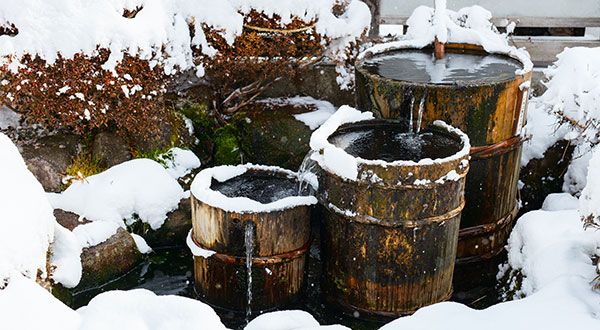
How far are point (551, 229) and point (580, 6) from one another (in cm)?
424

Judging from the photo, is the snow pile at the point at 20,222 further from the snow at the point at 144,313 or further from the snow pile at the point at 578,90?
the snow pile at the point at 578,90

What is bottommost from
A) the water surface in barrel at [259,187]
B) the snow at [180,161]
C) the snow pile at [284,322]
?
the snow at [180,161]

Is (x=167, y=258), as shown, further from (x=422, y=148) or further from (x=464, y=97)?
(x=464, y=97)

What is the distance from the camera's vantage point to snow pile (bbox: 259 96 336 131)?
7402mm

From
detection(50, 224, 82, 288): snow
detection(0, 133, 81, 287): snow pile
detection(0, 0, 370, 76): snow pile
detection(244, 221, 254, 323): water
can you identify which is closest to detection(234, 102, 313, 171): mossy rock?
detection(0, 0, 370, 76): snow pile

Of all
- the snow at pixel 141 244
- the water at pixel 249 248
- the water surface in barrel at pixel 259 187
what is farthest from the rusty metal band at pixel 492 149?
the snow at pixel 141 244

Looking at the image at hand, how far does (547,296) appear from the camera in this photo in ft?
13.6

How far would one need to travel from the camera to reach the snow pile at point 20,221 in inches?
136

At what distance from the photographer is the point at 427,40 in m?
6.95

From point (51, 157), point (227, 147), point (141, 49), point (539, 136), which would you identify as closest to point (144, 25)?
point (141, 49)

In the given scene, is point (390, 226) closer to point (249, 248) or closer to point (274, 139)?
point (249, 248)

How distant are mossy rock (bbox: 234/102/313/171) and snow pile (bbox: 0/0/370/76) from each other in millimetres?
880

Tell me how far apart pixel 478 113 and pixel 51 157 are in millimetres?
4618

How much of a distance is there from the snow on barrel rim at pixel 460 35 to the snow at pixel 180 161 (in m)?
2.29
